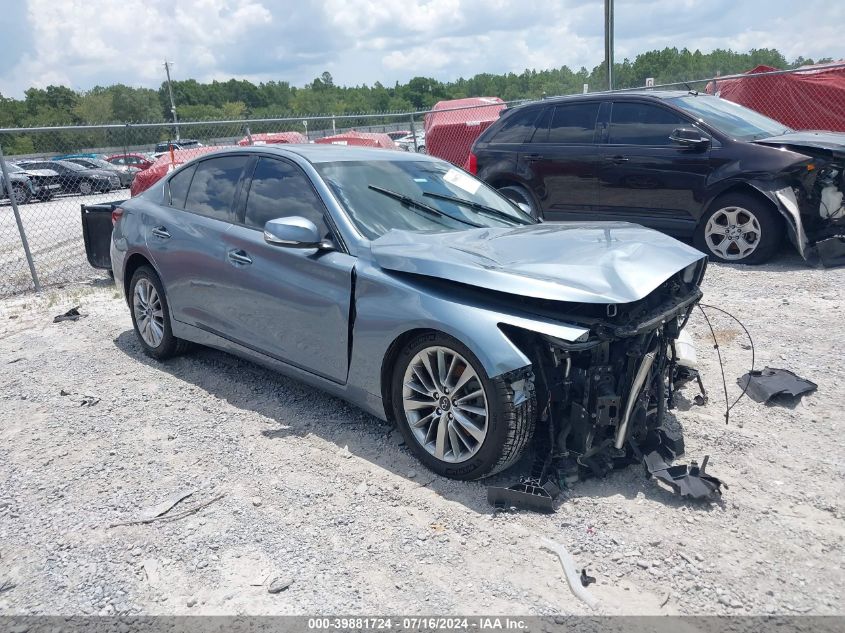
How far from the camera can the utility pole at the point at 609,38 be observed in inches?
592

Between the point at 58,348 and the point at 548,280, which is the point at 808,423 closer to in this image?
the point at 548,280

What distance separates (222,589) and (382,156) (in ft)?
9.90

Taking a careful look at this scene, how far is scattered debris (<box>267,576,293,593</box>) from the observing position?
283cm

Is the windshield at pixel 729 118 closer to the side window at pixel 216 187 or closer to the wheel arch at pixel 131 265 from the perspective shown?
the side window at pixel 216 187

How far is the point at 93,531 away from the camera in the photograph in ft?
10.9

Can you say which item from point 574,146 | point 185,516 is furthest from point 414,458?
point 574,146

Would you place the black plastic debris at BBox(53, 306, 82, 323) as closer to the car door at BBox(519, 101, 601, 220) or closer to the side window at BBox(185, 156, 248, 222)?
the side window at BBox(185, 156, 248, 222)

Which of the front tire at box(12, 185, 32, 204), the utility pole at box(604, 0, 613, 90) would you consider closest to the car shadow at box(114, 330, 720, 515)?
the front tire at box(12, 185, 32, 204)

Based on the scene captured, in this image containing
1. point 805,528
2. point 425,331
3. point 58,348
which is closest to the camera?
point 805,528

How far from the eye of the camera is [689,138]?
759 cm

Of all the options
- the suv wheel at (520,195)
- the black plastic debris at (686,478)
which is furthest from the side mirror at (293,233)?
the suv wheel at (520,195)

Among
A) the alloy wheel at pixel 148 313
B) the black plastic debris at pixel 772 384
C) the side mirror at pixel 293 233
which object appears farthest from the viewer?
the alloy wheel at pixel 148 313

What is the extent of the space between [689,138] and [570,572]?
19.8 ft

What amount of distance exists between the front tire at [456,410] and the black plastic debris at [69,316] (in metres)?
4.85
